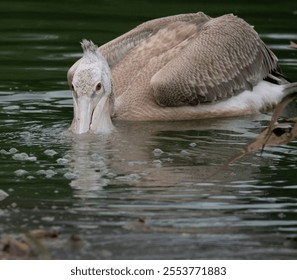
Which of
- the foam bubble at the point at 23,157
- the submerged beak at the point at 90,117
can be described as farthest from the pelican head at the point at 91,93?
the foam bubble at the point at 23,157

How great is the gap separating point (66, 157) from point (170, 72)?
207 cm

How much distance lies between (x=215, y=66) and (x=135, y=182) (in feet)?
10.3

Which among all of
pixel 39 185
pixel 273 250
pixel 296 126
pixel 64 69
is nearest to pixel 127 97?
pixel 64 69

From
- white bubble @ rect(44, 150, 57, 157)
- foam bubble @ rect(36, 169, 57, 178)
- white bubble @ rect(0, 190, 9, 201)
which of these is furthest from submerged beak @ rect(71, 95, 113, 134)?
white bubble @ rect(0, 190, 9, 201)

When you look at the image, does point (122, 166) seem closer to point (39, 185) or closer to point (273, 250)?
point (39, 185)

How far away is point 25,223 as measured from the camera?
6480 millimetres

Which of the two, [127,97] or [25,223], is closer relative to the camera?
[25,223]

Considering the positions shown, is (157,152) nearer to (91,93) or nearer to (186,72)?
(91,93)

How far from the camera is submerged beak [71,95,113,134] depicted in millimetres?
9164

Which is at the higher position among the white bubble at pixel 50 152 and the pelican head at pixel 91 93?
the pelican head at pixel 91 93

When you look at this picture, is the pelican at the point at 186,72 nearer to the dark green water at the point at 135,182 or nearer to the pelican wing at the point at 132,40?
the pelican wing at the point at 132,40

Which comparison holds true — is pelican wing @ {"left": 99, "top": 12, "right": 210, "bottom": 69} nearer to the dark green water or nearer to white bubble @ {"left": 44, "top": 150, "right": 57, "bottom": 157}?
the dark green water

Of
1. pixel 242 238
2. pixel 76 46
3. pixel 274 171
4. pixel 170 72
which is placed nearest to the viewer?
pixel 242 238

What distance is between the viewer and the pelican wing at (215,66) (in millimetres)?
10102
